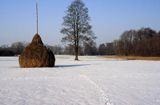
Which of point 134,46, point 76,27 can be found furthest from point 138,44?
point 76,27

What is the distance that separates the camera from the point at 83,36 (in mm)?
53344

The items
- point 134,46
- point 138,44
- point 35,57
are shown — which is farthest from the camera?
point 134,46

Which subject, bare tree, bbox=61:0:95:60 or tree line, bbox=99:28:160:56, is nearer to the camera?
bare tree, bbox=61:0:95:60

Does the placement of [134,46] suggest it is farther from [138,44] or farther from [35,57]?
[35,57]

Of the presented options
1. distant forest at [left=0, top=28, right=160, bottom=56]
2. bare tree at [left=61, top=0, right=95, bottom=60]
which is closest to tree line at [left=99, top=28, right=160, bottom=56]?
distant forest at [left=0, top=28, right=160, bottom=56]

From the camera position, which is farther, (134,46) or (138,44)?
(134,46)

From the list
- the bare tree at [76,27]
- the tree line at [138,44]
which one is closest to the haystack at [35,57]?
the bare tree at [76,27]

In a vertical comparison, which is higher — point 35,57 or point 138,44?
point 138,44

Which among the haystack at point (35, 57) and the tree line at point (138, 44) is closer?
the haystack at point (35, 57)

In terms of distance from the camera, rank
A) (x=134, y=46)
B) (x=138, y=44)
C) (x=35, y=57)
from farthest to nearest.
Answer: (x=134, y=46), (x=138, y=44), (x=35, y=57)

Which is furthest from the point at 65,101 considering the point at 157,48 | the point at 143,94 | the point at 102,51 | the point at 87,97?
the point at 102,51

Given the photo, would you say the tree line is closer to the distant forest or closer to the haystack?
the distant forest

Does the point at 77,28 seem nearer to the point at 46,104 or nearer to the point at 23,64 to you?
the point at 23,64

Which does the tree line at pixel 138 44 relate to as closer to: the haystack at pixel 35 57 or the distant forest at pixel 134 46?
the distant forest at pixel 134 46
